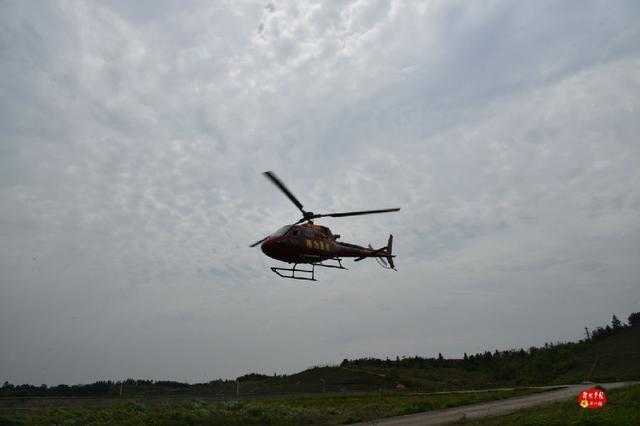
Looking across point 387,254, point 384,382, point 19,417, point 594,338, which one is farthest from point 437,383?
point 19,417

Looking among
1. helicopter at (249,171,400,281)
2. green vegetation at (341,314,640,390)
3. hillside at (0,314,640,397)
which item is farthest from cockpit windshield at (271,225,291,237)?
green vegetation at (341,314,640,390)

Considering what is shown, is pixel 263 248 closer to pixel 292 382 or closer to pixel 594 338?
pixel 292 382

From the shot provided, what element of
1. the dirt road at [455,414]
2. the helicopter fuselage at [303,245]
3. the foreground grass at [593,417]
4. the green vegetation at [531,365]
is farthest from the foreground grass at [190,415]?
the green vegetation at [531,365]

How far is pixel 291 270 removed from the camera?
2545 cm

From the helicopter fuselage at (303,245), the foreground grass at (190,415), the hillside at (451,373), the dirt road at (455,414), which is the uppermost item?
the helicopter fuselage at (303,245)

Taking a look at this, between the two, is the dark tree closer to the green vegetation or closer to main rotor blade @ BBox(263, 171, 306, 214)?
the green vegetation

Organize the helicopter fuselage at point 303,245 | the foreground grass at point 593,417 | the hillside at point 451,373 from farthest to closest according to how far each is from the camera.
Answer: the hillside at point 451,373 < the helicopter fuselage at point 303,245 < the foreground grass at point 593,417

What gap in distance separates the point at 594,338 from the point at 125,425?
100775 millimetres

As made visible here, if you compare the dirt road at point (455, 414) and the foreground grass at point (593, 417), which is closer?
the foreground grass at point (593, 417)

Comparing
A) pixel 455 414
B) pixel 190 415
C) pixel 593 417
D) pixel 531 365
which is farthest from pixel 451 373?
pixel 593 417

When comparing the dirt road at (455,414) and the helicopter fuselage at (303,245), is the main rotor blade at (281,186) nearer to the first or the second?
the helicopter fuselage at (303,245)

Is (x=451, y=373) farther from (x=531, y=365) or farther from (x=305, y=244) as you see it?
(x=305, y=244)

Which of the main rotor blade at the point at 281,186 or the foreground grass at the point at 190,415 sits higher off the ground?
the main rotor blade at the point at 281,186

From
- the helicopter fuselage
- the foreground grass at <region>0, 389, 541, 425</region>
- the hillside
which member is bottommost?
the foreground grass at <region>0, 389, 541, 425</region>
